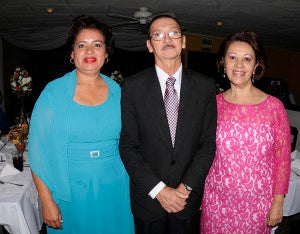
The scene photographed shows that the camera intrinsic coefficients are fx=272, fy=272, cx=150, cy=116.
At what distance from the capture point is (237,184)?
1930 millimetres

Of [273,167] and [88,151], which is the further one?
[273,167]

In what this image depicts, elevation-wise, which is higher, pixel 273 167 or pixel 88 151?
pixel 88 151

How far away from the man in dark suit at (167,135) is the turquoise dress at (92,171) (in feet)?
0.54

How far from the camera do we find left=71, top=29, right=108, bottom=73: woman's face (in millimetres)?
1867

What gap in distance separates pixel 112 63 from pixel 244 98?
26.0 feet

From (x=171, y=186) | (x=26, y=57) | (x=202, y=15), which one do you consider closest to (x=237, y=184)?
(x=171, y=186)

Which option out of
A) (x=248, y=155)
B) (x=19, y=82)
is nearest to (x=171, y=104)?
(x=248, y=155)

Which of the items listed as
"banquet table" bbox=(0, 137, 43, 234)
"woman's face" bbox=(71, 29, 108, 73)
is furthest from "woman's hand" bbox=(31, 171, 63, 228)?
"woman's face" bbox=(71, 29, 108, 73)

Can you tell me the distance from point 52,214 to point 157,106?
39.0 inches

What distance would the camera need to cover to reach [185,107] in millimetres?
1767

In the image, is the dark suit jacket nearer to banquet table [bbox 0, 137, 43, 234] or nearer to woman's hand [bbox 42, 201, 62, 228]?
woman's hand [bbox 42, 201, 62, 228]

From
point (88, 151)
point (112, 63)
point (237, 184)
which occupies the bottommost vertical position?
point (237, 184)

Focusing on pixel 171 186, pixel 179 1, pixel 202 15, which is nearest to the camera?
pixel 171 186

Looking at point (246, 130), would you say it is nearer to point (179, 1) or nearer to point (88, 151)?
point (88, 151)
